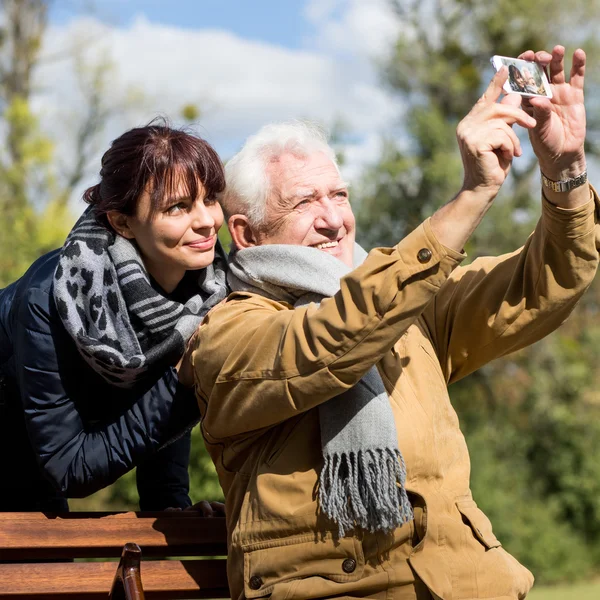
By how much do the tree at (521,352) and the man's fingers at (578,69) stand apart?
34.1 ft

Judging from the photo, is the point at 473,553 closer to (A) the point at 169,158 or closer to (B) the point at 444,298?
(B) the point at 444,298

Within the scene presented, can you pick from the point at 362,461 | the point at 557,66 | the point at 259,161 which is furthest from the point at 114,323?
the point at 557,66

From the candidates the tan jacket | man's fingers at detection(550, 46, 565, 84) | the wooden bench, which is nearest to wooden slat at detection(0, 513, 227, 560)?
the wooden bench

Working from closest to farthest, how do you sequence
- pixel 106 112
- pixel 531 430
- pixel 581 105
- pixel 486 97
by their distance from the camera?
pixel 486 97, pixel 581 105, pixel 531 430, pixel 106 112

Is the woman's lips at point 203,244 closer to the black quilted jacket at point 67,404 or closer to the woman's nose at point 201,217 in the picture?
the woman's nose at point 201,217

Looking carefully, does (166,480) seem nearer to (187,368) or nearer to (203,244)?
(187,368)

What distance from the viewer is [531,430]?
47.9ft

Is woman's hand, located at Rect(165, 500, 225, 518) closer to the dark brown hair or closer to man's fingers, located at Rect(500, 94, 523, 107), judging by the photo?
the dark brown hair

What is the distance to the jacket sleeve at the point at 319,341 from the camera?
89.3 inches

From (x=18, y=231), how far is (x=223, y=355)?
8.95 metres

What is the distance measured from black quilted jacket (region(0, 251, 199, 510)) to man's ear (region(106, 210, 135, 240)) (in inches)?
8.0

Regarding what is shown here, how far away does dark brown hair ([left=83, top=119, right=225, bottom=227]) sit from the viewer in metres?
2.91

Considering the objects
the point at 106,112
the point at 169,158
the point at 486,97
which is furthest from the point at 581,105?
the point at 106,112

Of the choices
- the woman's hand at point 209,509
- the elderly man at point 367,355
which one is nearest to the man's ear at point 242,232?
the elderly man at point 367,355
